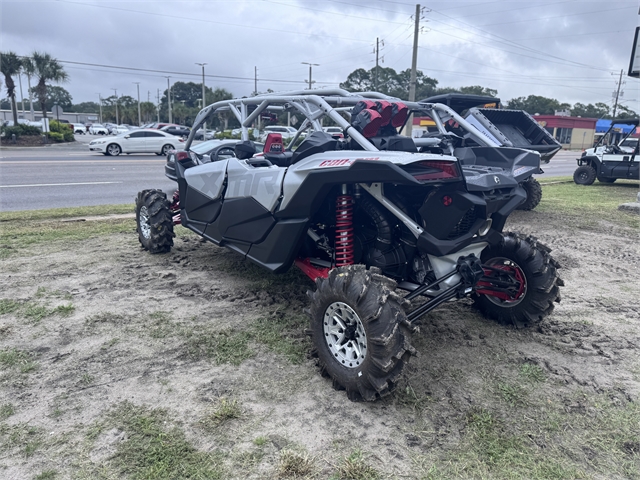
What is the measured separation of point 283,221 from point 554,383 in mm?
2378

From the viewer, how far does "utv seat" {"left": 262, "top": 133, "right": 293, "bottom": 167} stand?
17.4ft

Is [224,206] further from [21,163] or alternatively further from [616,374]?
[21,163]

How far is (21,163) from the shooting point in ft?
62.3

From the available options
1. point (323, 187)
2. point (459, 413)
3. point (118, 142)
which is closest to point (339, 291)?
point (323, 187)

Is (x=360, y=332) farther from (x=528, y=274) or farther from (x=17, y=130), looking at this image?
(x=17, y=130)

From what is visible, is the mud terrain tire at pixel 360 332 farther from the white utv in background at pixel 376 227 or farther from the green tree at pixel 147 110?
the green tree at pixel 147 110

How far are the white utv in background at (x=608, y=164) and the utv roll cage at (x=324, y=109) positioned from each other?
539 inches

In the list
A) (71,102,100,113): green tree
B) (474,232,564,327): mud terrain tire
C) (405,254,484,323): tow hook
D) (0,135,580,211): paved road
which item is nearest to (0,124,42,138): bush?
(0,135,580,211): paved road

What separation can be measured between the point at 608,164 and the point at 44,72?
3981 cm

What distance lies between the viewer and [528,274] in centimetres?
428

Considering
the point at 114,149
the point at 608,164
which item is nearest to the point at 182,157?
the point at 608,164

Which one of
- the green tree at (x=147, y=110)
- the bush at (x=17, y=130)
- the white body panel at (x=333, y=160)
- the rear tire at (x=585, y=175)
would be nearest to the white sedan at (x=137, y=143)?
the bush at (x=17, y=130)

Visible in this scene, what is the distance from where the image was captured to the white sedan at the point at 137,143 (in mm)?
25062

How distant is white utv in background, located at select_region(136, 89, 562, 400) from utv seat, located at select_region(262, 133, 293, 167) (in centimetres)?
2
